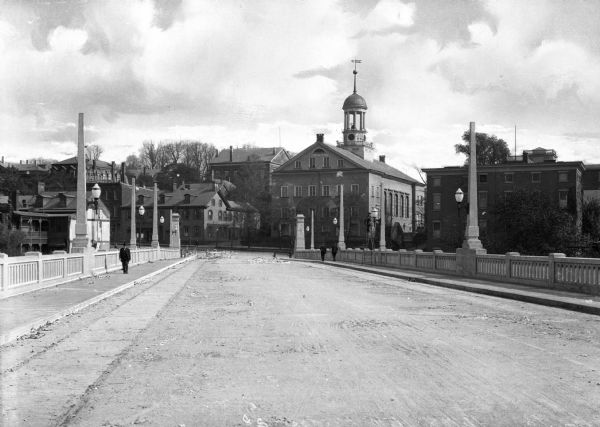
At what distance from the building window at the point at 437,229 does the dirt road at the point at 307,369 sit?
85458 mm

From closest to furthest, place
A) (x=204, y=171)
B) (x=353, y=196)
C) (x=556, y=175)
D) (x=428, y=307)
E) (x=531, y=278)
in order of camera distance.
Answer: (x=428, y=307) < (x=531, y=278) < (x=556, y=175) < (x=353, y=196) < (x=204, y=171)

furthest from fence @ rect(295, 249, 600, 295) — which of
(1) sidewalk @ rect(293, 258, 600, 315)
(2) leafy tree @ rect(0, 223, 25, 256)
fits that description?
(2) leafy tree @ rect(0, 223, 25, 256)

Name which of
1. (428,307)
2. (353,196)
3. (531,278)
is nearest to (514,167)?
(353,196)

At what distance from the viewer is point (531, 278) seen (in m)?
25.9

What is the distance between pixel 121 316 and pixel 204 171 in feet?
532

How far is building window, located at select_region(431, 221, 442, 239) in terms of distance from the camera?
4023 inches

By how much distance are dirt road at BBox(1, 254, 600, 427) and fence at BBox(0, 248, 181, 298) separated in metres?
3.87

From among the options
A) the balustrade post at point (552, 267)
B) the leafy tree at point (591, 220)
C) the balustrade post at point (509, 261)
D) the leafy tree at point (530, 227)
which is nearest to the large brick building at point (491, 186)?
the leafy tree at point (591, 220)

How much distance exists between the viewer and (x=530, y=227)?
63281mm

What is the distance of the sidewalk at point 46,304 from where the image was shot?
13.4 m

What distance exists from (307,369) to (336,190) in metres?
113

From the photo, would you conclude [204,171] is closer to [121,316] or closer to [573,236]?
[573,236]

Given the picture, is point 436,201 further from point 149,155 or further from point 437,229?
point 149,155

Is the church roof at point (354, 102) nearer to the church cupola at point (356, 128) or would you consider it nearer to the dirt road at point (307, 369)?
the church cupola at point (356, 128)
